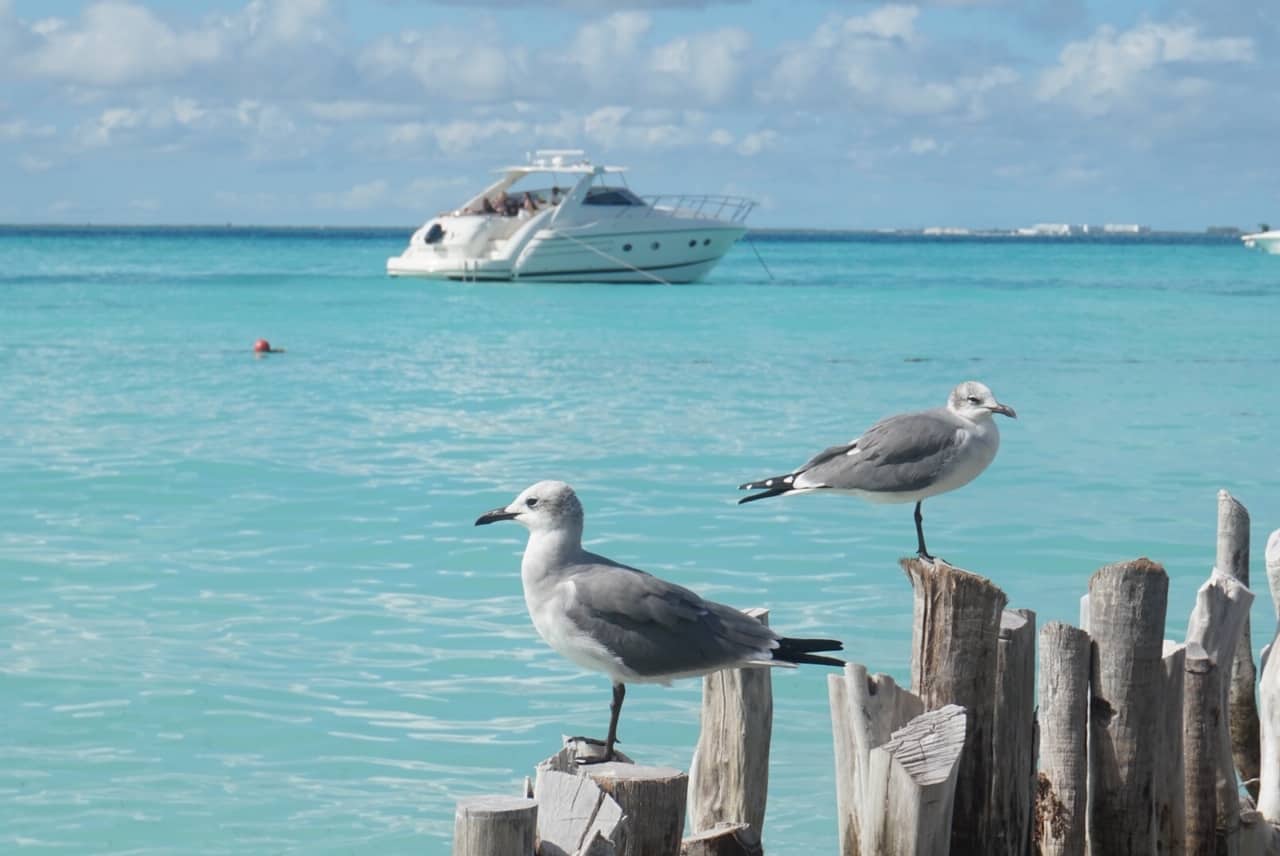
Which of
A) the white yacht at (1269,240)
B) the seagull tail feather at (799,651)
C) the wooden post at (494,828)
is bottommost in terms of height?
the wooden post at (494,828)

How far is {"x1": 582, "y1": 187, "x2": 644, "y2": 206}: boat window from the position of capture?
42.9 m

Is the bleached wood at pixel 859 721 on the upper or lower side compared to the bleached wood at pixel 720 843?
upper

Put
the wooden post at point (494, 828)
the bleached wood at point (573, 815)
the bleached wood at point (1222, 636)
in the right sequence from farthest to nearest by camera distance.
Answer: the bleached wood at point (1222, 636) → the bleached wood at point (573, 815) → the wooden post at point (494, 828)

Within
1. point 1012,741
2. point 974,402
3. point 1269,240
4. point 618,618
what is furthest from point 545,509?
point 1269,240

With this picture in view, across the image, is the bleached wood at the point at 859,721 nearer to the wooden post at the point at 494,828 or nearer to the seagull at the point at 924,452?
the wooden post at the point at 494,828

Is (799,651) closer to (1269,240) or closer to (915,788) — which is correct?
(915,788)

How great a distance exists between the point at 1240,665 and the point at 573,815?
3209 mm

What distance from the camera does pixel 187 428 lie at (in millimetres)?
17656

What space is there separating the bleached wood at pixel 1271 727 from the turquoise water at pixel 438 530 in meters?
1.80

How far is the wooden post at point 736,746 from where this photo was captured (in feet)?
15.7

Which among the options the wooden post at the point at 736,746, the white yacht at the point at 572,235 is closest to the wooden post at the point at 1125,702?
the wooden post at the point at 736,746

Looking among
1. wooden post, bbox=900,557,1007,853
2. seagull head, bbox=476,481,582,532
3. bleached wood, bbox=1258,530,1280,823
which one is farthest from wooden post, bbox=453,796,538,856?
bleached wood, bbox=1258,530,1280,823

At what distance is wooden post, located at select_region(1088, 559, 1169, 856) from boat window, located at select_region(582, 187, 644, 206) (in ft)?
127

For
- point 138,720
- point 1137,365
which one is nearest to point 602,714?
point 138,720
